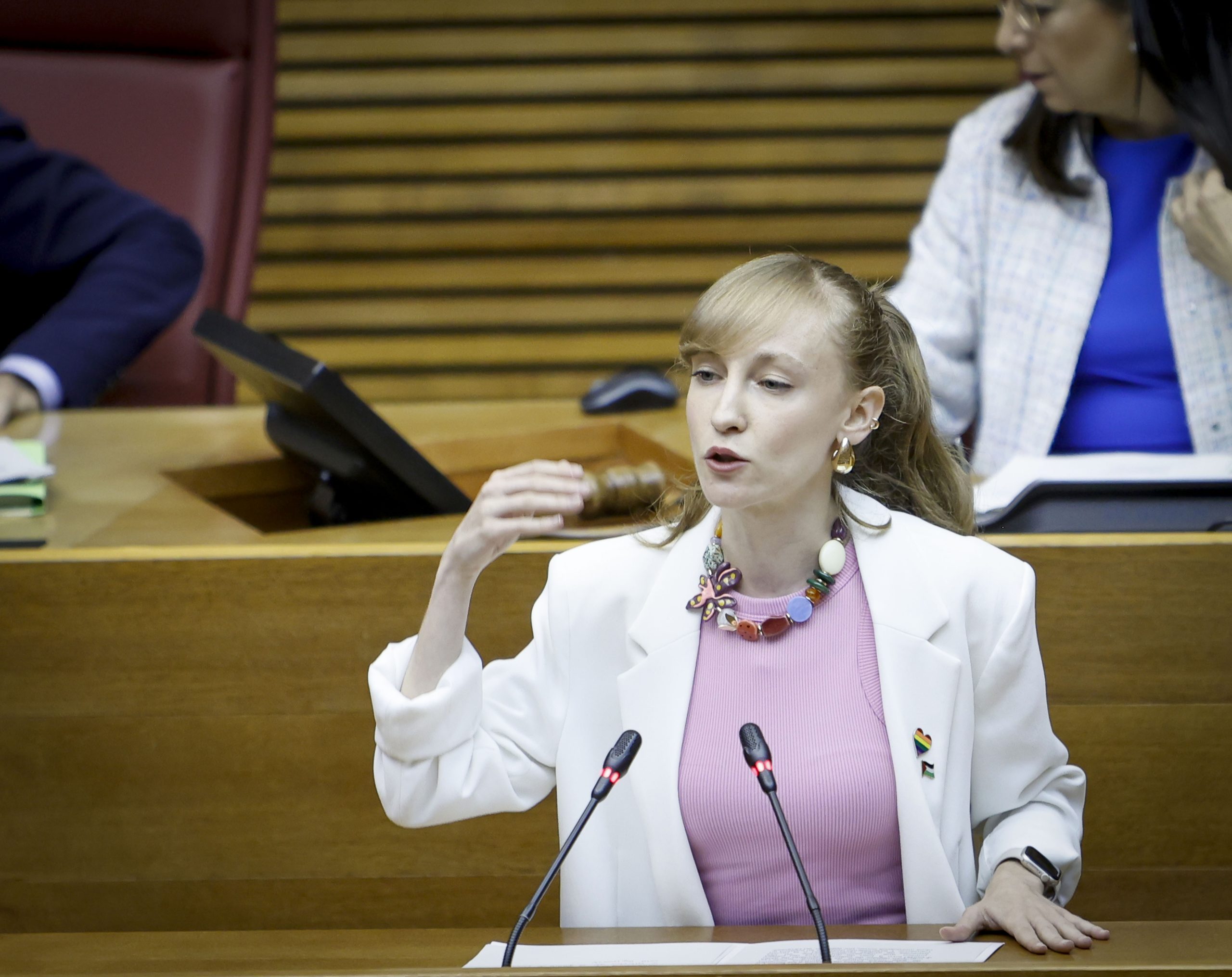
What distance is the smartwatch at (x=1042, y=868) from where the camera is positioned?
1158 millimetres

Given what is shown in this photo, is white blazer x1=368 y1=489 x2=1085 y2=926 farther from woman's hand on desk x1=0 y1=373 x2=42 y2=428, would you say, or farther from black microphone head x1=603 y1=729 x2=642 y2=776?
woman's hand on desk x1=0 y1=373 x2=42 y2=428

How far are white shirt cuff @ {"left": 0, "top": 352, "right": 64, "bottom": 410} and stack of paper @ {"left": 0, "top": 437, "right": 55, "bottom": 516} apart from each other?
568 millimetres

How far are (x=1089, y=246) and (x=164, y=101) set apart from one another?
196cm

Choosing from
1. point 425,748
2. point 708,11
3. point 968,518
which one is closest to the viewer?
point 425,748

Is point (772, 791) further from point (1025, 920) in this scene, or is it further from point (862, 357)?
point (862, 357)

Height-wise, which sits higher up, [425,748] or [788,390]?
[788,390]

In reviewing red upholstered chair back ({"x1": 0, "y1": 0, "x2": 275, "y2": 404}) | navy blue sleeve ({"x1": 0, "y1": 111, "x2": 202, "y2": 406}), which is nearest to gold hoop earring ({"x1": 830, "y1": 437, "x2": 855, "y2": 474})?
navy blue sleeve ({"x1": 0, "y1": 111, "x2": 202, "y2": 406})

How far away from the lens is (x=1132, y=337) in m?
1.98

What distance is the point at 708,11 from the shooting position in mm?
3613

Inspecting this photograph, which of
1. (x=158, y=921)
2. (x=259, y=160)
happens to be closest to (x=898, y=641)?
(x=158, y=921)

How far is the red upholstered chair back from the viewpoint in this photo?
289 centimetres

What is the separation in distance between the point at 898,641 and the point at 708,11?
9.17 feet

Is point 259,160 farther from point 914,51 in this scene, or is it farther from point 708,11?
point 914,51

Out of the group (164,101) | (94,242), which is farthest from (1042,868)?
(164,101)
